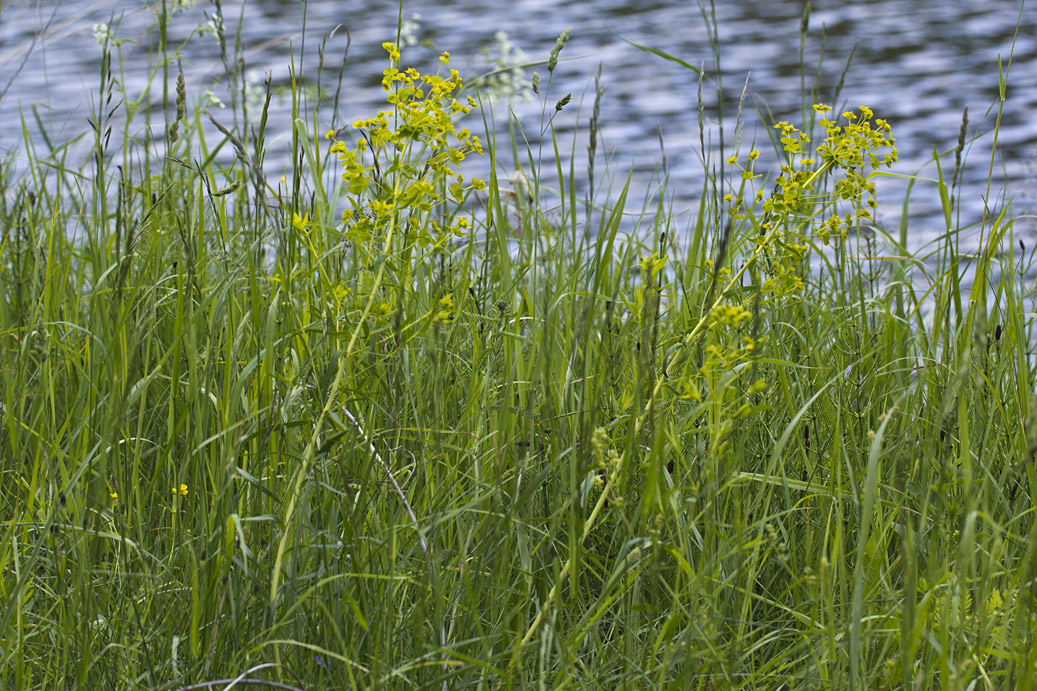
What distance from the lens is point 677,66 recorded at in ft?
32.9

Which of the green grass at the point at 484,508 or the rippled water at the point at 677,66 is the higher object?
the rippled water at the point at 677,66

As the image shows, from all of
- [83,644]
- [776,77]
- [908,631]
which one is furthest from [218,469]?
[776,77]

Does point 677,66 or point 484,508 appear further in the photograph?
point 677,66

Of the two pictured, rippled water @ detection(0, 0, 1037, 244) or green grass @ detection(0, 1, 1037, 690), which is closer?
green grass @ detection(0, 1, 1037, 690)

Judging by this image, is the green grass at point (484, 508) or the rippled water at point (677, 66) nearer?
the green grass at point (484, 508)

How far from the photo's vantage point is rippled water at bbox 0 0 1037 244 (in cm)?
693

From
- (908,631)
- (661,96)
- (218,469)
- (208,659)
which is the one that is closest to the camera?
(908,631)

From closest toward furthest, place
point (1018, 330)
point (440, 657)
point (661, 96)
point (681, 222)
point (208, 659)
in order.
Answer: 1. point (208, 659)
2. point (440, 657)
3. point (1018, 330)
4. point (681, 222)
5. point (661, 96)

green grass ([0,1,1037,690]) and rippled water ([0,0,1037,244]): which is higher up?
rippled water ([0,0,1037,244])

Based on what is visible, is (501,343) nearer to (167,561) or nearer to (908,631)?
(167,561)

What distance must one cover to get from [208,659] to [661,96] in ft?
27.0

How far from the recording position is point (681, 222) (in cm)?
564

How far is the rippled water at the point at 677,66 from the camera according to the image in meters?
6.93

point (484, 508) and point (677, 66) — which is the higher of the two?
point (677, 66)
